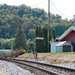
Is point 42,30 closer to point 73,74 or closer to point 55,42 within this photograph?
point 55,42

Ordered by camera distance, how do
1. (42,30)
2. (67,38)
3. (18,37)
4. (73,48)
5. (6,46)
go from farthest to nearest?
1. (6,46)
2. (18,37)
3. (42,30)
4. (67,38)
5. (73,48)

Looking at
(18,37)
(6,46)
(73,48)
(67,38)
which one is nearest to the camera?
(73,48)

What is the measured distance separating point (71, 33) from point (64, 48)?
326 cm

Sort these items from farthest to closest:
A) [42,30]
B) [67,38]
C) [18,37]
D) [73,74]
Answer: [18,37] < [42,30] < [67,38] < [73,74]

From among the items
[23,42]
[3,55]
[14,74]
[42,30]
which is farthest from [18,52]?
[23,42]

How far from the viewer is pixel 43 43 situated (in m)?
59.8

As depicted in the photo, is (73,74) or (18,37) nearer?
(73,74)

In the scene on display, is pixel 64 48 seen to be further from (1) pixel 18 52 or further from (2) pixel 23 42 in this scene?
(2) pixel 23 42

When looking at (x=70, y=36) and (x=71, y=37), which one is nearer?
(x=71, y=37)

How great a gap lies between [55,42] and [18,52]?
834 centimetres

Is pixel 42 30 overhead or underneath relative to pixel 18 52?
overhead

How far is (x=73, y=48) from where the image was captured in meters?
40.6

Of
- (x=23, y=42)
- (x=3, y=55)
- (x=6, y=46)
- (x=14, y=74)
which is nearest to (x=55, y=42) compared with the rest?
(x=3, y=55)

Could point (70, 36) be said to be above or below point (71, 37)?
above
